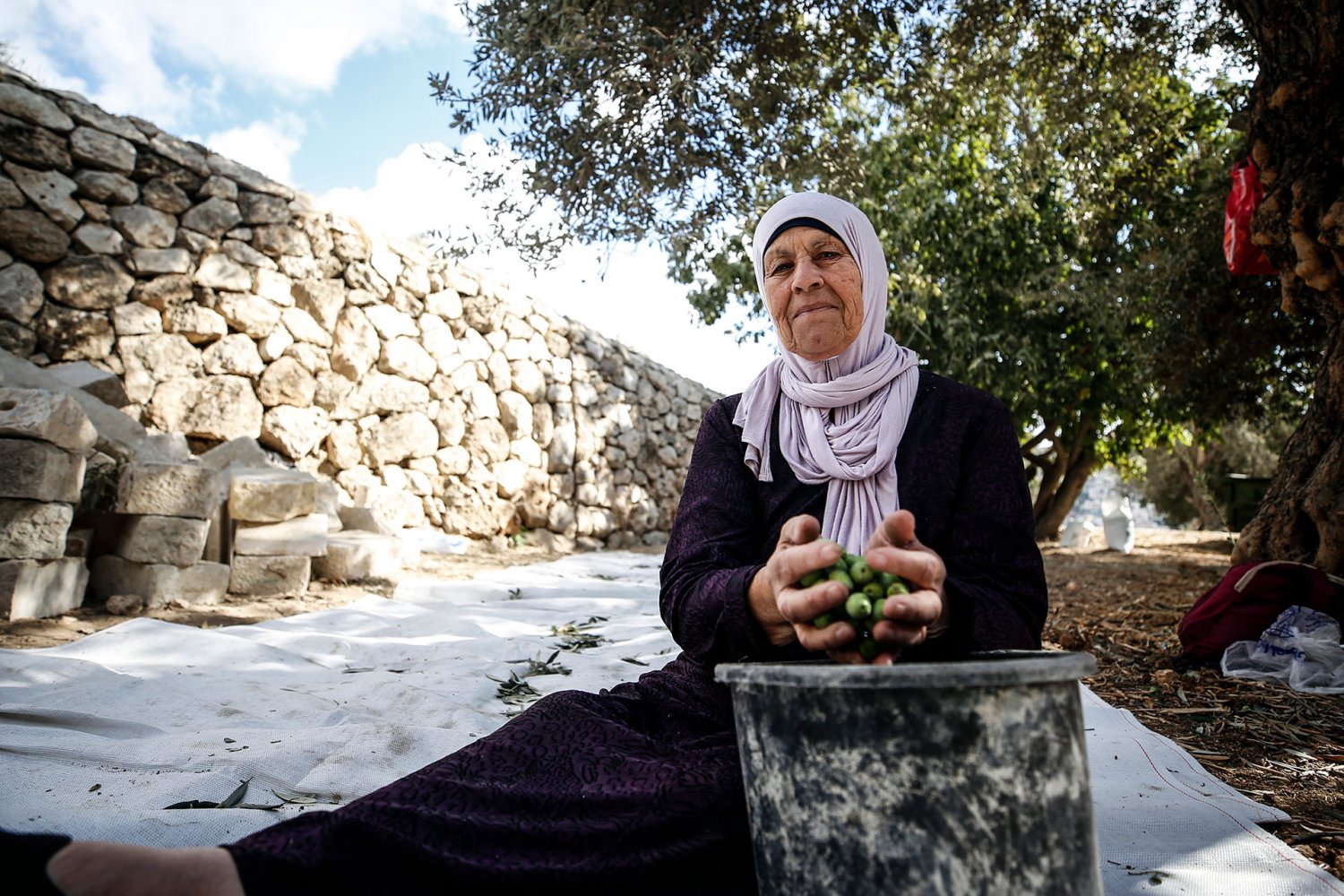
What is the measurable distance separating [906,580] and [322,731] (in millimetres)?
2130

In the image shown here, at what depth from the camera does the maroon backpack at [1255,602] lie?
371 centimetres

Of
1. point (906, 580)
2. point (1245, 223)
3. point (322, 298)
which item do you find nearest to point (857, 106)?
point (1245, 223)

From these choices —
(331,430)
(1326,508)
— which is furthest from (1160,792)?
(331,430)

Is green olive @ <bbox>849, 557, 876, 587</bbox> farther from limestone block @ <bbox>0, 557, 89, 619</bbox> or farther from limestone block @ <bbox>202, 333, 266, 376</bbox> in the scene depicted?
limestone block @ <bbox>202, 333, 266, 376</bbox>

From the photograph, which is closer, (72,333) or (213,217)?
(72,333)

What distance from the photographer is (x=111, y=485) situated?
4754 mm

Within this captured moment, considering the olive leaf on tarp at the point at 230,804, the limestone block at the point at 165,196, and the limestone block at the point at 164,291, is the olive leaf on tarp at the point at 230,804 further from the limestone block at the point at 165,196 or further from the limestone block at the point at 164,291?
the limestone block at the point at 165,196

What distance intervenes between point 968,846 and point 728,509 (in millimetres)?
923

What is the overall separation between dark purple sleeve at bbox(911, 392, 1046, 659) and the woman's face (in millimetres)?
372

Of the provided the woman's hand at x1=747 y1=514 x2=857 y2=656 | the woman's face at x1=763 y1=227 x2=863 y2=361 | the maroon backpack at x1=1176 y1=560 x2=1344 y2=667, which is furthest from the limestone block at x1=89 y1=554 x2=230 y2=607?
the maroon backpack at x1=1176 y1=560 x2=1344 y2=667

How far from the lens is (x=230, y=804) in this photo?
6.83 feet

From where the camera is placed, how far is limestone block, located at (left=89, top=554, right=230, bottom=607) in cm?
473

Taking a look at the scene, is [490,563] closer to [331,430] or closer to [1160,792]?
[331,430]

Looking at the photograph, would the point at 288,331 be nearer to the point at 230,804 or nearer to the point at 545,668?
the point at 545,668
